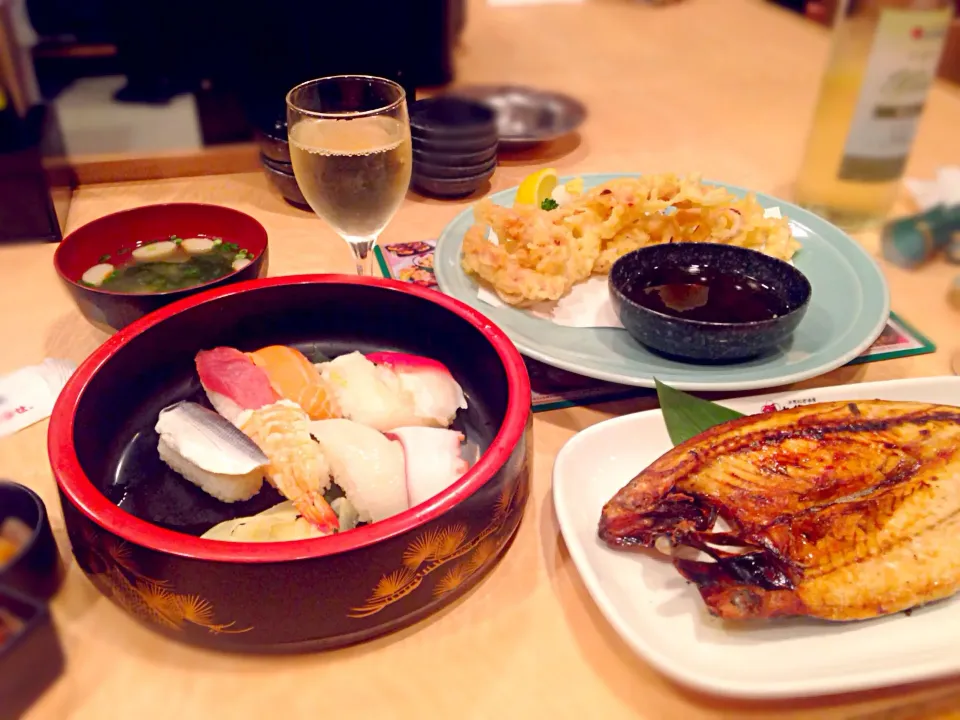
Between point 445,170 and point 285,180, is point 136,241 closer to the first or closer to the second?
point 285,180

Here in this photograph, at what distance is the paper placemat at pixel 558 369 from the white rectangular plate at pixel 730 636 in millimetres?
200

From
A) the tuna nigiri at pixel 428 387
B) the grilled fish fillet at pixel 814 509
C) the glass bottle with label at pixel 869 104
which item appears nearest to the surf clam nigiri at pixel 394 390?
the tuna nigiri at pixel 428 387

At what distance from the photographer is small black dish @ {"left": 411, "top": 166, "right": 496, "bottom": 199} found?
157cm

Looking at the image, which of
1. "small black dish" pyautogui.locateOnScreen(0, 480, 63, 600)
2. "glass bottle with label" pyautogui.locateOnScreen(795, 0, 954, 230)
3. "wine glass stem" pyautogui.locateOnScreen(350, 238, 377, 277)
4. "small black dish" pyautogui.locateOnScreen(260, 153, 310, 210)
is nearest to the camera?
"small black dish" pyautogui.locateOnScreen(0, 480, 63, 600)

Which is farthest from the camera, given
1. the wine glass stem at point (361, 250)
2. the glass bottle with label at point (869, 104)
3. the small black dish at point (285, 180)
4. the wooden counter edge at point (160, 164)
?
the wooden counter edge at point (160, 164)

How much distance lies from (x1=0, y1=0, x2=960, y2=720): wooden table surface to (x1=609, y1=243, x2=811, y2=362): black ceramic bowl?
112mm

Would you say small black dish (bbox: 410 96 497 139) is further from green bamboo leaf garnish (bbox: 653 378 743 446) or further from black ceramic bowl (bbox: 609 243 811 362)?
green bamboo leaf garnish (bbox: 653 378 743 446)

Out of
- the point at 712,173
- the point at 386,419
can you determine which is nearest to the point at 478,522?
the point at 386,419

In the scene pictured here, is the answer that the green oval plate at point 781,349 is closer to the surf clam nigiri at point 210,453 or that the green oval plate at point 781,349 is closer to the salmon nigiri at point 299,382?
the salmon nigiri at point 299,382

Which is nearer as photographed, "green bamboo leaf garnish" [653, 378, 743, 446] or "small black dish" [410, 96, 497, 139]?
"green bamboo leaf garnish" [653, 378, 743, 446]

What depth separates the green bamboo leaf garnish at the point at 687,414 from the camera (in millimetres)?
886

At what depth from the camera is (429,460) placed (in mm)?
776

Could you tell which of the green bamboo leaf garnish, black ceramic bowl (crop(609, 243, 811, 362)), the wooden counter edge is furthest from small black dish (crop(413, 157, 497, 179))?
the green bamboo leaf garnish

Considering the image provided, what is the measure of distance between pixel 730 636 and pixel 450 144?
3.76ft
